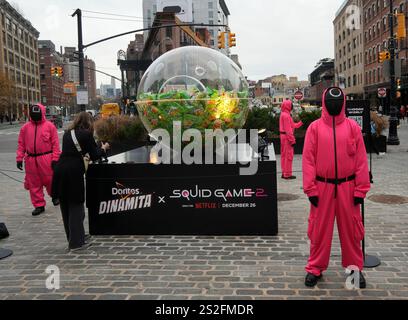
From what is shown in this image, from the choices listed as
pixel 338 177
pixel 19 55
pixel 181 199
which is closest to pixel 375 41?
pixel 181 199

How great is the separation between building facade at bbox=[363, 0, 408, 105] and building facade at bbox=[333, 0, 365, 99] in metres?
2.32

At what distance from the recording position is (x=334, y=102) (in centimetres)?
433

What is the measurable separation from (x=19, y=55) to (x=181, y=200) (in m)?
94.7

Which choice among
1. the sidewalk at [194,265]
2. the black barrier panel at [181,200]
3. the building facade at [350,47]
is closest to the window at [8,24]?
the building facade at [350,47]

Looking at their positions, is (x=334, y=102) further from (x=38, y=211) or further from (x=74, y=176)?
(x=38, y=211)

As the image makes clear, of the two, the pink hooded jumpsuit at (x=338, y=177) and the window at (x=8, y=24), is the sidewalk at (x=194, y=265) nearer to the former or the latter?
the pink hooded jumpsuit at (x=338, y=177)

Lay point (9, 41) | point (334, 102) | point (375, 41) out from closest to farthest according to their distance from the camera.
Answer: point (334, 102)
point (375, 41)
point (9, 41)

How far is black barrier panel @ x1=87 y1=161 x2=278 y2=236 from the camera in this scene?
6.23 metres

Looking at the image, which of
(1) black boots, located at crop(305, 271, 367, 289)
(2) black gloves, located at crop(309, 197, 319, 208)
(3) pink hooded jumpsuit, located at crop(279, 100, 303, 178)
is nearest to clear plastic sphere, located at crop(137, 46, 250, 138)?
(2) black gloves, located at crop(309, 197, 319, 208)

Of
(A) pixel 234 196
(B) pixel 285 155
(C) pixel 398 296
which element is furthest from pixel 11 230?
(B) pixel 285 155

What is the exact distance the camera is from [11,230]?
707 centimetres

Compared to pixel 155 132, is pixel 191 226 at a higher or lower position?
lower

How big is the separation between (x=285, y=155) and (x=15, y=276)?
7516 mm
